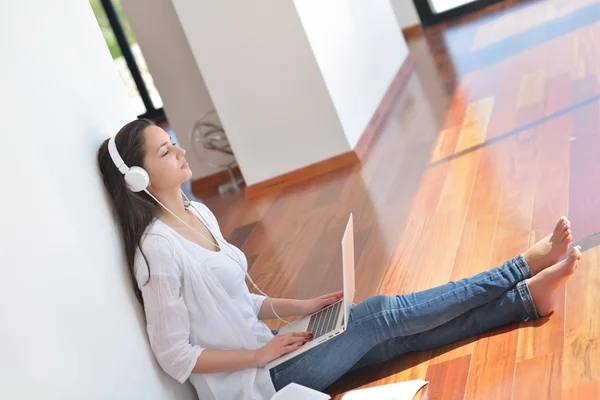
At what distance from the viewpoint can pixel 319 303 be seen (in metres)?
2.55

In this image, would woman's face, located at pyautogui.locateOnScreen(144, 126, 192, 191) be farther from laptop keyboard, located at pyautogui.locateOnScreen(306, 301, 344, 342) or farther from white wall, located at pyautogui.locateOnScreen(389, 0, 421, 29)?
white wall, located at pyautogui.locateOnScreen(389, 0, 421, 29)

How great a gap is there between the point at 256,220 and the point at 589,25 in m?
2.37

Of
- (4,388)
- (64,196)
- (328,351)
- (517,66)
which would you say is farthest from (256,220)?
(4,388)

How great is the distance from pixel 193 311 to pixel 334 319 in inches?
13.9

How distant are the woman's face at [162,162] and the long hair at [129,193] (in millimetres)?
20

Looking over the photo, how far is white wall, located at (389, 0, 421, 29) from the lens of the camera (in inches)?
325

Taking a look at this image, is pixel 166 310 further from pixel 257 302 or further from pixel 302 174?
pixel 302 174

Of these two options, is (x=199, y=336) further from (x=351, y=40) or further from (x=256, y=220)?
(x=351, y=40)

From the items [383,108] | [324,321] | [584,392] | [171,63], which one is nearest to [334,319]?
[324,321]

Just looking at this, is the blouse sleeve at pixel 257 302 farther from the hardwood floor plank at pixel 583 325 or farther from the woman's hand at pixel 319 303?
the hardwood floor plank at pixel 583 325

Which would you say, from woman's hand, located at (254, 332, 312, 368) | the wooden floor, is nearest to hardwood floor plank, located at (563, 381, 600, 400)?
the wooden floor

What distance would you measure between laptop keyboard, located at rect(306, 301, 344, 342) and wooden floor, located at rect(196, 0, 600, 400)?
21 centimetres

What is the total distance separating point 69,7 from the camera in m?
2.41

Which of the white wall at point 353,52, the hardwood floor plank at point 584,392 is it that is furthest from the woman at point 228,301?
the white wall at point 353,52
